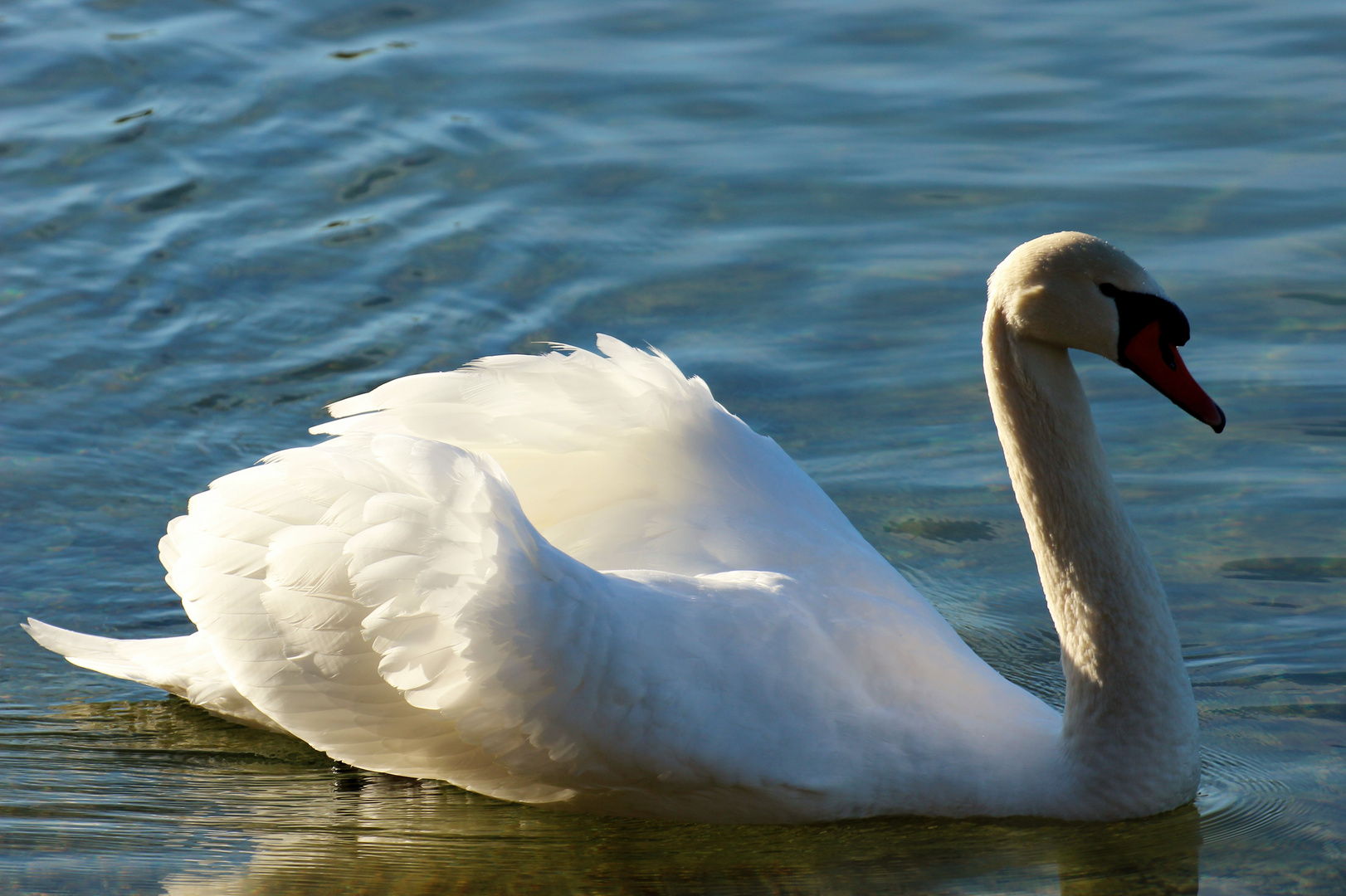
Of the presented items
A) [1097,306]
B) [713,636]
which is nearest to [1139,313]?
[1097,306]

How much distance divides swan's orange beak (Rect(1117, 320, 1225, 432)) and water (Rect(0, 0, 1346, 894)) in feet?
3.63

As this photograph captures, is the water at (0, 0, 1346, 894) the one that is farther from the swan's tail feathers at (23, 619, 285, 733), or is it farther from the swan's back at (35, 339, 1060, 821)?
the swan's back at (35, 339, 1060, 821)

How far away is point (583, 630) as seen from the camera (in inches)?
170

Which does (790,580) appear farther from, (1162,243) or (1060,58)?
(1060,58)

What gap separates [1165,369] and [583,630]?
1.64 meters

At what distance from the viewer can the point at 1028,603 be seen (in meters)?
6.00

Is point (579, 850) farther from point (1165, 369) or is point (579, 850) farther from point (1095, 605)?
point (1165, 369)

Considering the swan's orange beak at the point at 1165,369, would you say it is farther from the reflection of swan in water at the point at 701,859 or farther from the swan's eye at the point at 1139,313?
the reflection of swan in water at the point at 701,859

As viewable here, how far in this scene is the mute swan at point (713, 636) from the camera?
Answer: 14.3 feet

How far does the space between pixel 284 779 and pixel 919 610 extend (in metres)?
1.92

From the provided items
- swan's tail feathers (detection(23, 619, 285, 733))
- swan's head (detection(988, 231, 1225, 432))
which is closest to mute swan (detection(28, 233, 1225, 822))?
swan's head (detection(988, 231, 1225, 432))

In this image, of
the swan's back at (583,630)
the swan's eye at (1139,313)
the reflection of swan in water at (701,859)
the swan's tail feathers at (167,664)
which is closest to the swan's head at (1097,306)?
the swan's eye at (1139,313)

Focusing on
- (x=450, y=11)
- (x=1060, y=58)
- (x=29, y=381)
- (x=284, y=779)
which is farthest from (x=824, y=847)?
(x=450, y=11)

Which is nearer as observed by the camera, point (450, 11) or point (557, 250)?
point (557, 250)
